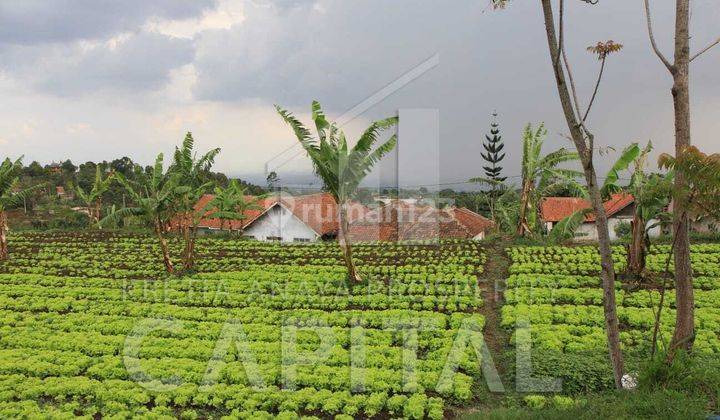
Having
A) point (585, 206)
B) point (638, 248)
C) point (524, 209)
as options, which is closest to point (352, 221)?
point (524, 209)

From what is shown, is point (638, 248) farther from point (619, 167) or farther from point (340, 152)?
point (340, 152)

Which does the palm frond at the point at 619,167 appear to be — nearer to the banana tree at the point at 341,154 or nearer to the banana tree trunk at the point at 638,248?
the banana tree trunk at the point at 638,248

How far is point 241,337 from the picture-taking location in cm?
1420

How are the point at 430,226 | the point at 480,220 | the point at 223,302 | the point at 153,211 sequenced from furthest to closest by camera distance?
the point at 480,220
the point at 430,226
the point at 153,211
the point at 223,302

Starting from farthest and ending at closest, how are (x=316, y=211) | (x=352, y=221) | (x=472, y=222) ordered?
(x=472, y=222) < (x=316, y=211) < (x=352, y=221)

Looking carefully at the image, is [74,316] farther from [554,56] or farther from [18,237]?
[18,237]

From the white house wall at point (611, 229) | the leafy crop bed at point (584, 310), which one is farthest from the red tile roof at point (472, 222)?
the leafy crop bed at point (584, 310)

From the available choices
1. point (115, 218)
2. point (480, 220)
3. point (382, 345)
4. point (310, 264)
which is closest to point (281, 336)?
point (382, 345)

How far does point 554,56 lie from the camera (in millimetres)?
8922

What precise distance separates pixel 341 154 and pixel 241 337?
6396 mm

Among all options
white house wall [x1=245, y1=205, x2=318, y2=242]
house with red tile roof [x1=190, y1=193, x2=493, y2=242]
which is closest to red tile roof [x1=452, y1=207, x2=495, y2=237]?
house with red tile roof [x1=190, y1=193, x2=493, y2=242]

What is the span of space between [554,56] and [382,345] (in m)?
7.58

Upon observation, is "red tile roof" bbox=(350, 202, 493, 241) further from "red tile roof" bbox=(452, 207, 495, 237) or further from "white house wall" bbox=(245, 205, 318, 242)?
"white house wall" bbox=(245, 205, 318, 242)

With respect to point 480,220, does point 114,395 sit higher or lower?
lower
